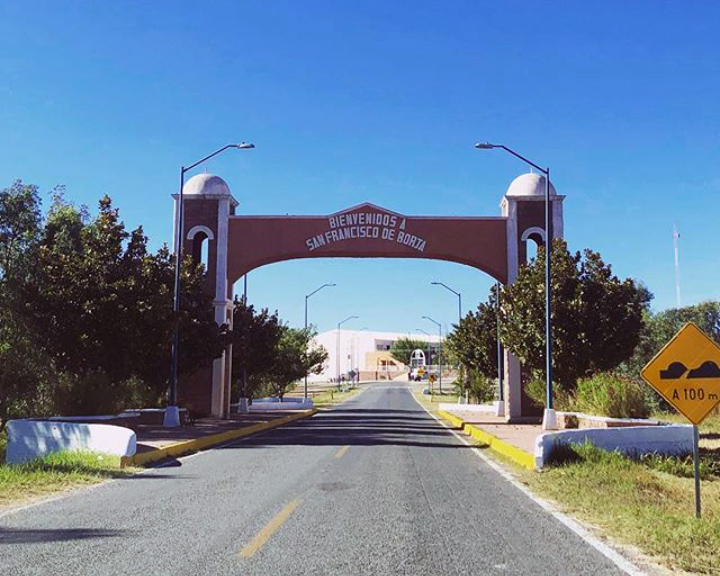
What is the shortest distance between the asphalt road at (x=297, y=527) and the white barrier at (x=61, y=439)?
4.36 feet

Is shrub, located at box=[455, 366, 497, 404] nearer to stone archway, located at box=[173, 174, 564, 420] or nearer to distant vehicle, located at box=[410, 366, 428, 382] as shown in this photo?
stone archway, located at box=[173, 174, 564, 420]

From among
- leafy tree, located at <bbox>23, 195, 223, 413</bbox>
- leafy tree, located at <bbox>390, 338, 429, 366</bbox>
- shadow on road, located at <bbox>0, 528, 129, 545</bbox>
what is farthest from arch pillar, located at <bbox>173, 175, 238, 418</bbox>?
leafy tree, located at <bbox>390, 338, 429, 366</bbox>

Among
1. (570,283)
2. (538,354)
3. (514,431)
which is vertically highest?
(570,283)

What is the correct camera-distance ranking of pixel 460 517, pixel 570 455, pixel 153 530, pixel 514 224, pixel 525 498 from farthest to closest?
pixel 514 224 < pixel 570 455 < pixel 525 498 < pixel 460 517 < pixel 153 530

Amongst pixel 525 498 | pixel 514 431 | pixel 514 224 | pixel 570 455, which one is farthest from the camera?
pixel 514 224

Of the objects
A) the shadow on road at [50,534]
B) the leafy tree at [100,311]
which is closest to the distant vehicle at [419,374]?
the leafy tree at [100,311]

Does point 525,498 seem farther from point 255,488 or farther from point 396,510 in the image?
point 255,488

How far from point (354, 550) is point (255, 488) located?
14.8 feet

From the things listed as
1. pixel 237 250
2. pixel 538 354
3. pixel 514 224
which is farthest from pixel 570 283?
pixel 237 250

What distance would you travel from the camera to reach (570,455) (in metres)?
14.5

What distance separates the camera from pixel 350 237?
31688mm

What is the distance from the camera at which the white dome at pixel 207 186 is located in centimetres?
3197

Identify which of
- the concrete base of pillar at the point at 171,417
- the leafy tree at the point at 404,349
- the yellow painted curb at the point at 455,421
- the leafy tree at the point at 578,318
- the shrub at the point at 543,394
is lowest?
the yellow painted curb at the point at 455,421

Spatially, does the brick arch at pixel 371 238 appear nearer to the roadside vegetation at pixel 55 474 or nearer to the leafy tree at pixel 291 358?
the leafy tree at pixel 291 358
